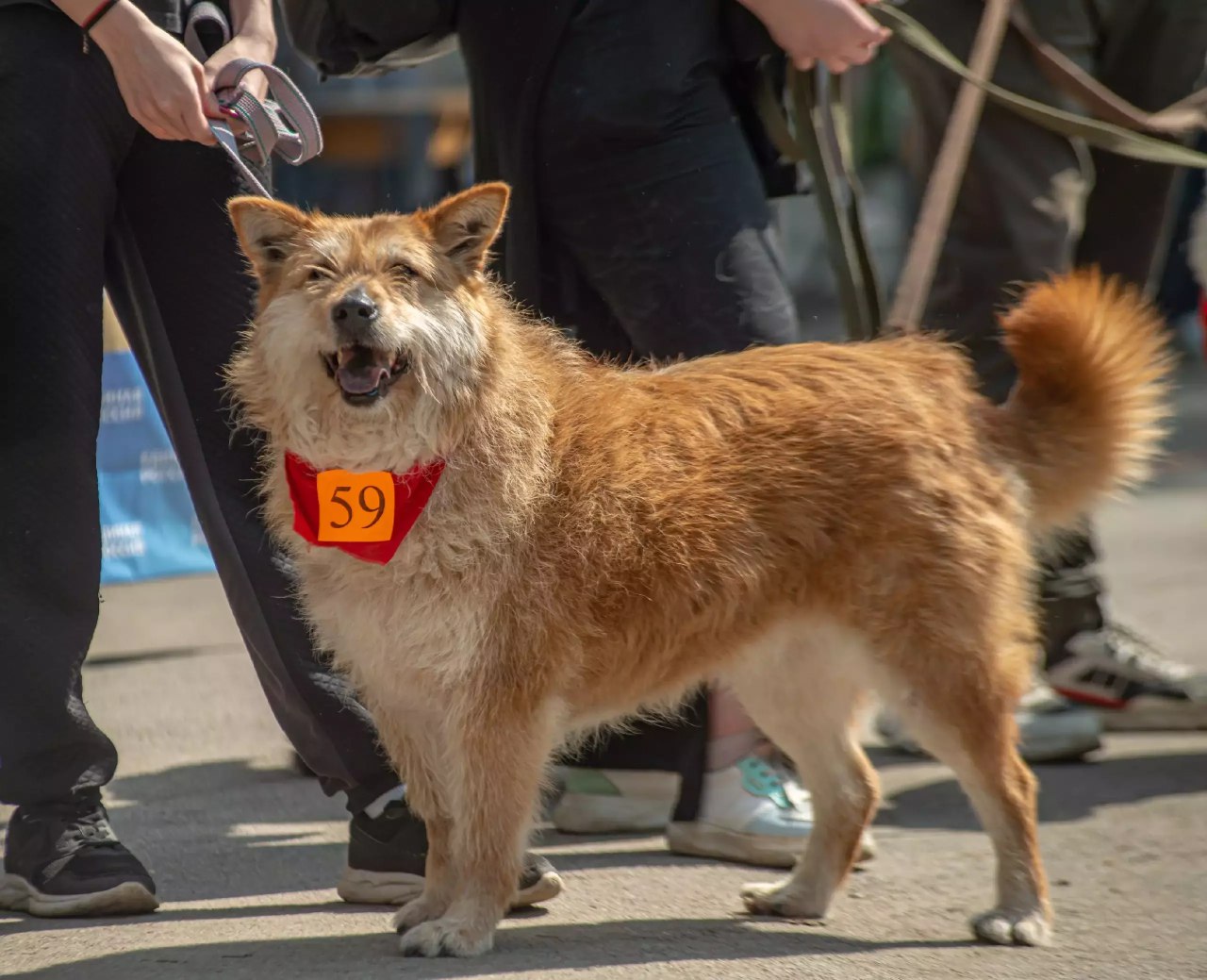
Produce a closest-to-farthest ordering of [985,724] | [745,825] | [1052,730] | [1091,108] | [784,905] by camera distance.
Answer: [985,724]
[784,905]
[745,825]
[1091,108]
[1052,730]

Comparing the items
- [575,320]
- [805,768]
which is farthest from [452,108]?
[805,768]

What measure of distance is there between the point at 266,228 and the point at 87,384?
2.24ft

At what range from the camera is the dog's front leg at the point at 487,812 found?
3418 millimetres

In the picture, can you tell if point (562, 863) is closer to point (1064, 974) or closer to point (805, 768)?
point (805, 768)

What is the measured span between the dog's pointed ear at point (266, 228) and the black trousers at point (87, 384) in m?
0.43

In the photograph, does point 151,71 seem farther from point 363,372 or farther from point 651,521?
point 651,521

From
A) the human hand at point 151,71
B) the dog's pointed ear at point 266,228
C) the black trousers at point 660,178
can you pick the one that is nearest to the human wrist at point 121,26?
the human hand at point 151,71

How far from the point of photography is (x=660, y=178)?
420 cm

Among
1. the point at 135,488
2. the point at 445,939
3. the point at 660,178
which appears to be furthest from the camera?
the point at 135,488

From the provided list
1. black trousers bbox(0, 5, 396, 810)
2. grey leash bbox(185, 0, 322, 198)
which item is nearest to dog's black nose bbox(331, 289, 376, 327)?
grey leash bbox(185, 0, 322, 198)

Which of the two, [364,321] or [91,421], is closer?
[364,321]

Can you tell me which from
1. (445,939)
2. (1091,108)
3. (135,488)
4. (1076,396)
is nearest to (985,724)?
(1076,396)

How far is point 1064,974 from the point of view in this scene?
3.46 m

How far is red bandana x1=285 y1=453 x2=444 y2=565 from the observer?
3357mm
